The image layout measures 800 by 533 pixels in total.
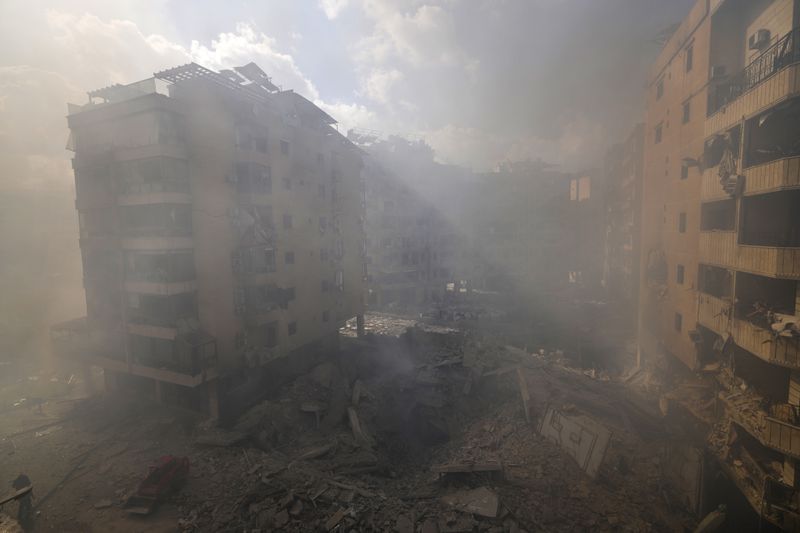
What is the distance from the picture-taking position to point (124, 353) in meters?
21.8

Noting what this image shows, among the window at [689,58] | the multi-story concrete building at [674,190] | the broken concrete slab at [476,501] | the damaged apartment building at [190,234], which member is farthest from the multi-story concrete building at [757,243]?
the damaged apartment building at [190,234]

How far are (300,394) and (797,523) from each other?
74.5ft

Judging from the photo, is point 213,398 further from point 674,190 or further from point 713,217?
point 674,190

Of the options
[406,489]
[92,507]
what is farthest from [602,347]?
[92,507]

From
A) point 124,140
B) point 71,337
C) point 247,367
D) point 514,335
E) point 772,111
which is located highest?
point 124,140

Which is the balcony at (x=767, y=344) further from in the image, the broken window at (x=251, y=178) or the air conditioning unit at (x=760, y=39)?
the broken window at (x=251, y=178)

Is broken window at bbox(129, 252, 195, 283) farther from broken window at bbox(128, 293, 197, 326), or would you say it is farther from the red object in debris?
the red object in debris

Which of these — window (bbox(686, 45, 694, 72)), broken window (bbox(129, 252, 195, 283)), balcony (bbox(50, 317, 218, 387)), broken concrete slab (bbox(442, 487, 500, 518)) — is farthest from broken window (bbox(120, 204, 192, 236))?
window (bbox(686, 45, 694, 72))

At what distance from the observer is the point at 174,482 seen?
538 inches

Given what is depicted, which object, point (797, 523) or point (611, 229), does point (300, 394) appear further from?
point (611, 229)

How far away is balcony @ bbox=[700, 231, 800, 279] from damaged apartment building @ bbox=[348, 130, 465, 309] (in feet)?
119

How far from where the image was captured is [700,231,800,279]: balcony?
1216 centimetres

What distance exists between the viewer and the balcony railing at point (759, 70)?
43.1 ft

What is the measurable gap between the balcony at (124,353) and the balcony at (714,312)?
25.5m
